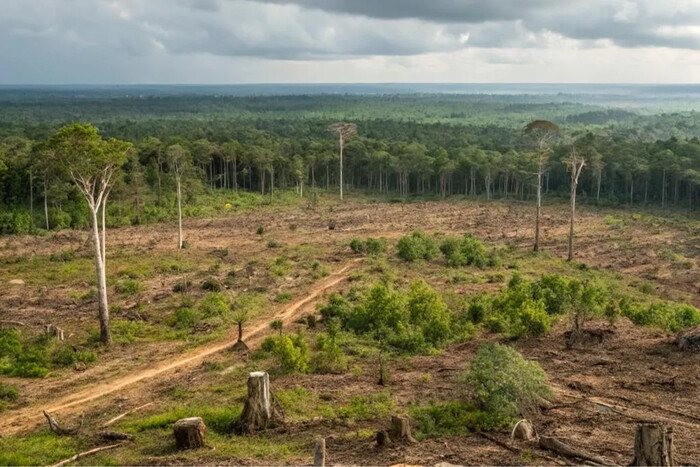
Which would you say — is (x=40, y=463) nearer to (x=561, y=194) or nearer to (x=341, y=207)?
(x=341, y=207)

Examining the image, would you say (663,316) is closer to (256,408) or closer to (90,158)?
(256,408)

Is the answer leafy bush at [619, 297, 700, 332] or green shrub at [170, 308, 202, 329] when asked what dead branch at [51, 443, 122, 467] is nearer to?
green shrub at [170, 308, 202, 329]

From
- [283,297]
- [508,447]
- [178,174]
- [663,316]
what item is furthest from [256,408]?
[178,174]

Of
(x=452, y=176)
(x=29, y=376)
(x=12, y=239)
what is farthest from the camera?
(x=452, y=176)

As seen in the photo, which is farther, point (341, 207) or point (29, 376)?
point (341, 207)

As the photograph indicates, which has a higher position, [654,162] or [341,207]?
[654,162]

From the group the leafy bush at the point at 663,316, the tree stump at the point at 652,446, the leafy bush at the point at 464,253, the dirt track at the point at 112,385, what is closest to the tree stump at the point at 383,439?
the tree stump at the point at 652,446

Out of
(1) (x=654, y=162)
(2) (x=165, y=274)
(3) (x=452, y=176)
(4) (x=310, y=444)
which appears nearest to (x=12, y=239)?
(2) (x=165, y=274)
